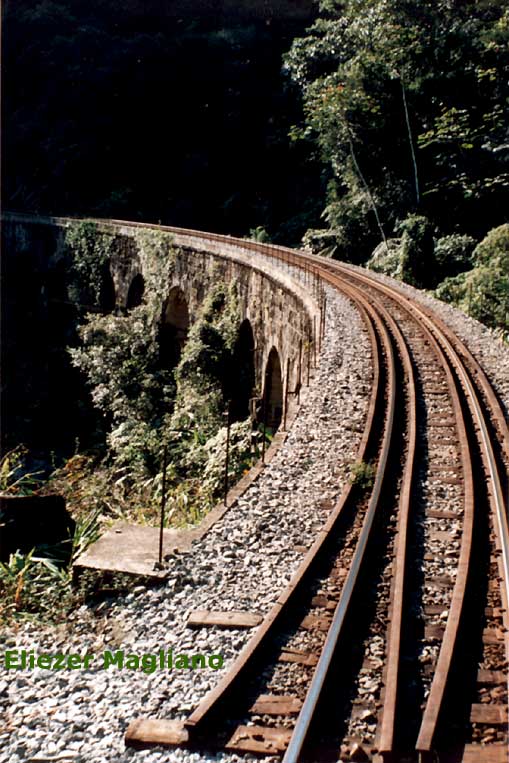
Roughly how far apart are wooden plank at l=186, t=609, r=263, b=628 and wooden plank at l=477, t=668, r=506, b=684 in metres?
1.55

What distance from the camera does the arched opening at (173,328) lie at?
932 inches

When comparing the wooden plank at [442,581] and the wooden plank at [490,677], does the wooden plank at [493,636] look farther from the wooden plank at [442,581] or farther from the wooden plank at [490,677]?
the wooden plank at [442,581]

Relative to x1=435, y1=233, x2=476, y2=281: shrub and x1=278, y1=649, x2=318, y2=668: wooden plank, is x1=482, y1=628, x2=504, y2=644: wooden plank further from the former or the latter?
x1=435, y1=233, x2=476, y2=281: shrub

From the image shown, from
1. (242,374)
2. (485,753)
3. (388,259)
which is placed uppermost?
(388,259)

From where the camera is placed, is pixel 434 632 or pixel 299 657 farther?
pixel 434 632

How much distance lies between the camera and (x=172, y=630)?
5.45 m

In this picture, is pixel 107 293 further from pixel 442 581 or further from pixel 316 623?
pixel 316 623

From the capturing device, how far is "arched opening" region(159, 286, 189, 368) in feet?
77.7

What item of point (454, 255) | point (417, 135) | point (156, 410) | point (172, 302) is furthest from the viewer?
point (417, 135)


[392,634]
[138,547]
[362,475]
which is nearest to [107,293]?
[362,475]

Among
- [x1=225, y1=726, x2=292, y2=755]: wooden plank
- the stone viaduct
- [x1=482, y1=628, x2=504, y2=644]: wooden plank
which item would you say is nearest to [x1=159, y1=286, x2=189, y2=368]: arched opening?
the stone viaduct

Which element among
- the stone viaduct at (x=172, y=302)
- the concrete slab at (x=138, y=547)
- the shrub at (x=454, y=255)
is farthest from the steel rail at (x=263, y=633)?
the shrub at (x=454, y=255)

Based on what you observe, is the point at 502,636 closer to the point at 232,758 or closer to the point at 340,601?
the point at 340,601

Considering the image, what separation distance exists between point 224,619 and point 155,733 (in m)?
1.25
